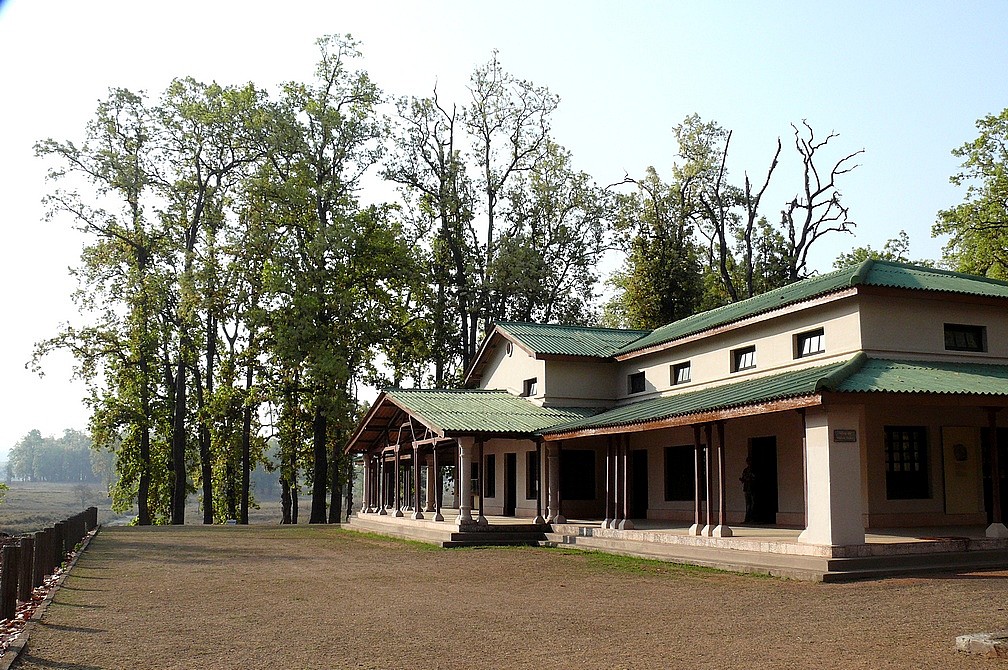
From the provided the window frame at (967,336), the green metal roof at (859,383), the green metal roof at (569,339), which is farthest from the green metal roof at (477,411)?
the window frame at (967,336)

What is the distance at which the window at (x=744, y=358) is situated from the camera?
69.4ft

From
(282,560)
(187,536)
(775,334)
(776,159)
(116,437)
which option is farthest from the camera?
(776,159)

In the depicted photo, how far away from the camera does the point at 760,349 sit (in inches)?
817

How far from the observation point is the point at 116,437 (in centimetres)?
3747

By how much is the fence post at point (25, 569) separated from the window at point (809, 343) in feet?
47.4

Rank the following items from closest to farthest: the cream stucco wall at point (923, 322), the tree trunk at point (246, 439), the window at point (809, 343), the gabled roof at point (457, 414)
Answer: the cream stucco wall at point (923, 322) → the window at point (809, 343) → the gabled roof at point (457, 414) → the tree trunk at point (246, 439)

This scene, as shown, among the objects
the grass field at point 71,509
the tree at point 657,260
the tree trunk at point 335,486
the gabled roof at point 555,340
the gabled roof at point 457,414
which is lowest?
the grass field at point 71,509

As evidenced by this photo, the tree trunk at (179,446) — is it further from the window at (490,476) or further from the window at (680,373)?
the window at (680,373)

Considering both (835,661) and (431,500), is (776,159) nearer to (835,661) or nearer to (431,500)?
(431,500)

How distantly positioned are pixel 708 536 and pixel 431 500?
11633 mm

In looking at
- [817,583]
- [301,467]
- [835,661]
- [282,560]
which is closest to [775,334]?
[817,583]

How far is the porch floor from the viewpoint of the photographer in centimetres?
1379

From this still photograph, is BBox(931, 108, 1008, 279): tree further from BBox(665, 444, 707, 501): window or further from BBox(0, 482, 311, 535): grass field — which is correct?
BBox(0, 482, 311, 535): grass field

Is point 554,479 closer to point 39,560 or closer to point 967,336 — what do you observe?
point 967,336
